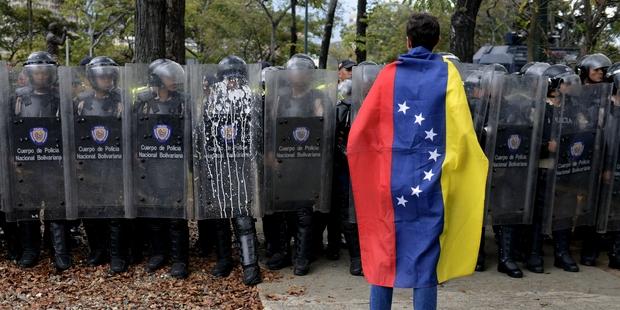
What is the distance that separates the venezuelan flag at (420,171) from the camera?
133 inches

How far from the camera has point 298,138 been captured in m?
5.40

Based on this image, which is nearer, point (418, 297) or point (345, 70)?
point (418, 297)

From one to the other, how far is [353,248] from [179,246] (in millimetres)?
1458

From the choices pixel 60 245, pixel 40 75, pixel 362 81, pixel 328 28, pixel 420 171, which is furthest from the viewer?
pixel 328 28

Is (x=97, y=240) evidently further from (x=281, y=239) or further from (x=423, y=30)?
(x=423, y=30)

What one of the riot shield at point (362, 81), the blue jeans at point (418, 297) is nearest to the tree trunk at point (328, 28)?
the riot shield at point (362, 81)

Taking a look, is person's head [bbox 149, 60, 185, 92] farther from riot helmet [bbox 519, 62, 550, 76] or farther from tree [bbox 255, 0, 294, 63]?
tree [bbox 255, 0, 294, 63]

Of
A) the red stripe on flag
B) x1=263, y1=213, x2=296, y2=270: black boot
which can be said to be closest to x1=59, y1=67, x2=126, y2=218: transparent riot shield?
x1=263, y1=213, x2=296, y2=270: black boot

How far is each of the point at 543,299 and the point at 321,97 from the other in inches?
90.0

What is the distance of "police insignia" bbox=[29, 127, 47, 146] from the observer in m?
5.30

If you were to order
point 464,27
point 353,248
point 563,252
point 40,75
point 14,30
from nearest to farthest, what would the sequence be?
point 40,75 < point 353,248 < point 563,252 < point 464,27 < point 14,30

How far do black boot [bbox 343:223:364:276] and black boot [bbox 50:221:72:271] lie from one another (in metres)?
2.34

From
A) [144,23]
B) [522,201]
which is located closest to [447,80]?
[522,201]

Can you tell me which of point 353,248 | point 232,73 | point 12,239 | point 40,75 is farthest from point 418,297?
point 12,239
